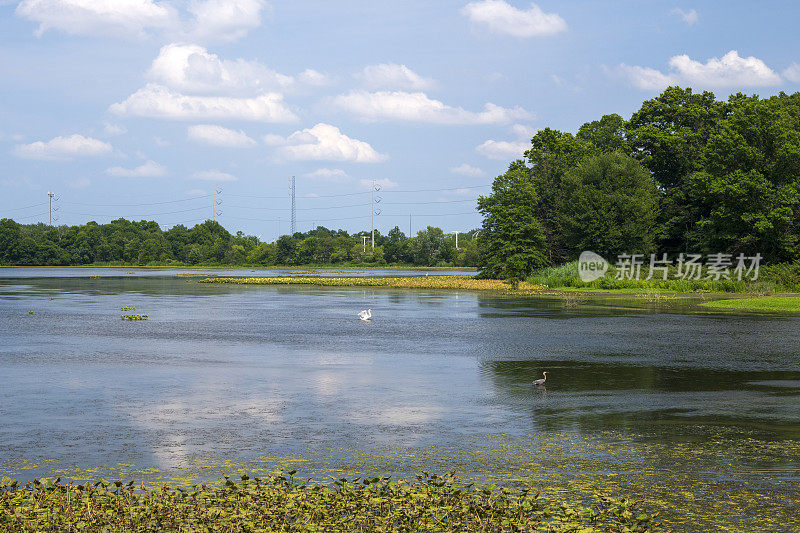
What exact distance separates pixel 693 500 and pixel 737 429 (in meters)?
5.38

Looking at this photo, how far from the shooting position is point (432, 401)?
19.1m

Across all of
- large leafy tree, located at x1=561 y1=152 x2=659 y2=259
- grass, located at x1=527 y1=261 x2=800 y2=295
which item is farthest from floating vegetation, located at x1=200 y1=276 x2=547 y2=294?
large leafy tree, located at x1=561 y1=152 x2=659 y2=259

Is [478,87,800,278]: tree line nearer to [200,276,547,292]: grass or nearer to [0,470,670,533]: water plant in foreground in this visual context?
[200,276,547,292]: grass

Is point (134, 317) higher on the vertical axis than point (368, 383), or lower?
higher

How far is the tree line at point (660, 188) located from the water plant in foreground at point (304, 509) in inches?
2647

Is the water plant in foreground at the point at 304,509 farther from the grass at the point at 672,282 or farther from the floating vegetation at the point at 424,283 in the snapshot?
the floating vegetation at the point at 424,283

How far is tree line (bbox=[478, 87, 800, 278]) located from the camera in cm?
7162

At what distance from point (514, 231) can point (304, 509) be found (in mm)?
80745

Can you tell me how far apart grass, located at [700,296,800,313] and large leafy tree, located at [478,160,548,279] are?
35.1m

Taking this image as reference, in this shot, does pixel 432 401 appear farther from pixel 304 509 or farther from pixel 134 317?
pixel 134 317

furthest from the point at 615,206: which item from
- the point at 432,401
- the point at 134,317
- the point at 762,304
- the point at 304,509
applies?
the point at 304,509

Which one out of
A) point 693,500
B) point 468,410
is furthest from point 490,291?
point 693,500

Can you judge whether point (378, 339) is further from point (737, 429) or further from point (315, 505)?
point (315, 505)

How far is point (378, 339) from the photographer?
33844mm
